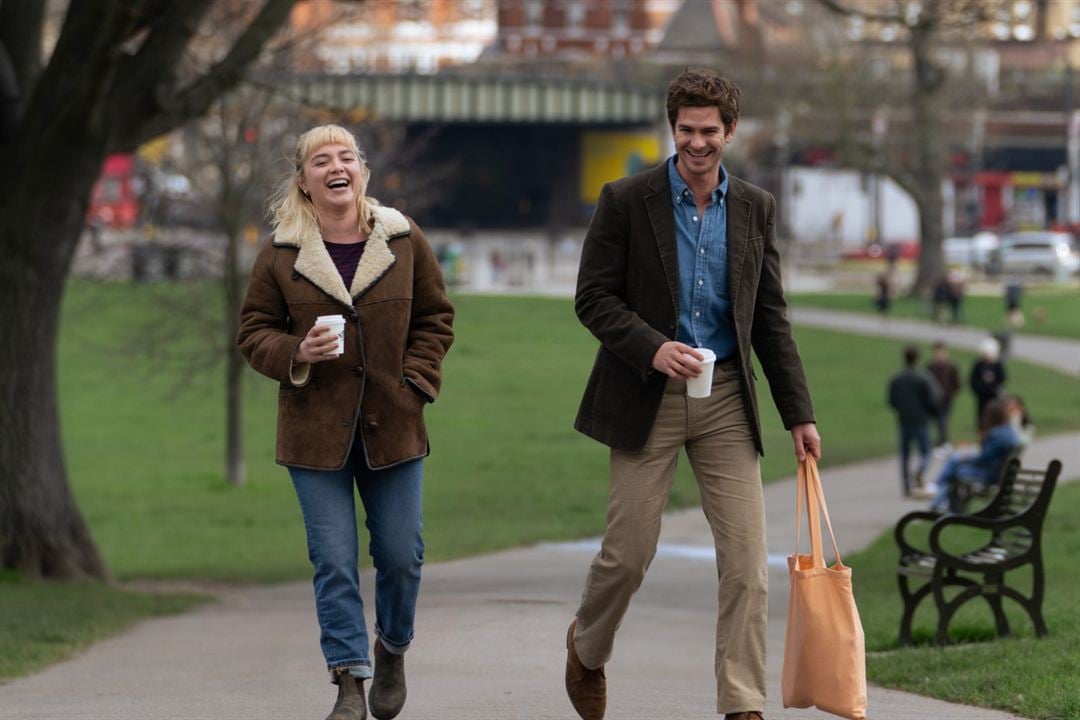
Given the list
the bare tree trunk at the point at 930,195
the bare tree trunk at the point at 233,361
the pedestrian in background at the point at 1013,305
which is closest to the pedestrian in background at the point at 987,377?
the bare tree trunk at the point at 233,361

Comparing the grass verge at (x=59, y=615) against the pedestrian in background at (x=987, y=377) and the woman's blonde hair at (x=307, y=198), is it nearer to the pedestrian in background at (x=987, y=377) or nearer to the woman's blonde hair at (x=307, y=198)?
the woman's blonde hair at (x=307, y=198)

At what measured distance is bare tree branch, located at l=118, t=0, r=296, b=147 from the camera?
43.1ft

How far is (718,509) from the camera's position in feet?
18.5

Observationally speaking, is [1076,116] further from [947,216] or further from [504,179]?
[504,179]

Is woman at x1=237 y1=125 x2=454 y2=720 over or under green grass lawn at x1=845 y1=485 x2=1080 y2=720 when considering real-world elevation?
over

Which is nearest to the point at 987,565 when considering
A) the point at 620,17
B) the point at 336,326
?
the point at 336,326

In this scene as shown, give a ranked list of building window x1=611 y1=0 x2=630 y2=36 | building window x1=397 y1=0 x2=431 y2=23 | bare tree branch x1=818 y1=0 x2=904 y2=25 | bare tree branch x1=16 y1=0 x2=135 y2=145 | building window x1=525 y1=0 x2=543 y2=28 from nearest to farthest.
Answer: bare tree branch x1=16 y1=0 x2=135 y2=145, bare tree branch x1=818 y1=0 x2=904 y2=25, building window x1=397 y1=0 x2=431 y2=23, building window x1=525 y1=0 x2=543 y2=28, building window x1=611 y1=0 x2=630 y2=36

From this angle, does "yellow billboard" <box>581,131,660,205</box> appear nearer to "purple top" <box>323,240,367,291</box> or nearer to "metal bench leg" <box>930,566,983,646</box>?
"metal bench leg" <box>930,566,983,646</box>

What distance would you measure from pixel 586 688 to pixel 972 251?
64168mm

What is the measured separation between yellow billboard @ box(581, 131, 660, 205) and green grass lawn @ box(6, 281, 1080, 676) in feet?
126

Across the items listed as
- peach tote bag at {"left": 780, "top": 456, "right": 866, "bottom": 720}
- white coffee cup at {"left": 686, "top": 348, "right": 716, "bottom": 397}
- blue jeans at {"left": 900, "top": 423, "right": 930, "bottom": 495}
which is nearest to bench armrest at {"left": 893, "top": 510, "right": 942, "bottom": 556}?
peach tote bag at {"left": 780, "top": 456, "right": 866, "bottom": 720}

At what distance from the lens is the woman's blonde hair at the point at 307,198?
5785mm

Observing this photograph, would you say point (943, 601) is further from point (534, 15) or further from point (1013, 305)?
point (534, 15)

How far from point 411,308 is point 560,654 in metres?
2.67
